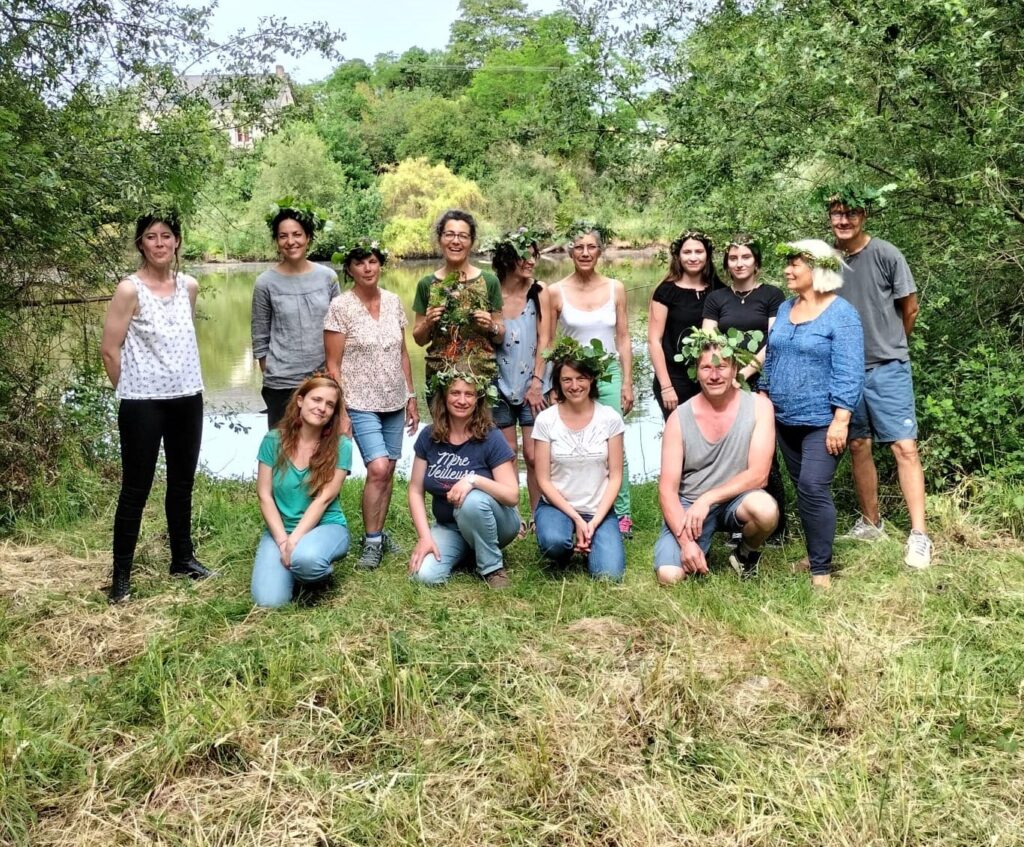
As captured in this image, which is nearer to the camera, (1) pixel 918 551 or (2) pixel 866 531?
(1) pixel 918 551

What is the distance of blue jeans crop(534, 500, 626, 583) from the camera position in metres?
4.26

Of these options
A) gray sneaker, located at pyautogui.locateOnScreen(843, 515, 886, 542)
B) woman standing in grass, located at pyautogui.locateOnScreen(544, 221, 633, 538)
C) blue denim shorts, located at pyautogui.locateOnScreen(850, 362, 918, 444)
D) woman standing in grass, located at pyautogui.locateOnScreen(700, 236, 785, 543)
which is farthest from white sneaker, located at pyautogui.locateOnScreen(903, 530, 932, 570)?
woman standing in grass, located at pyautogui.locateOnScreen(544, 221, 633, 538)

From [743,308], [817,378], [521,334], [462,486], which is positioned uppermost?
[743,308]

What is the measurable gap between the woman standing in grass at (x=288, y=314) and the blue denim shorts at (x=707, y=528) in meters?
2.02

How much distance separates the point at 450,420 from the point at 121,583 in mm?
1721

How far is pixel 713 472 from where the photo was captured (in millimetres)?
4238

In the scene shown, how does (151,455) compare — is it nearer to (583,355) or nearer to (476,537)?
(476,537)

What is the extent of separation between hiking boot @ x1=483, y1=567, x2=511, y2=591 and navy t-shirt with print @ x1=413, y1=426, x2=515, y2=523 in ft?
1.22

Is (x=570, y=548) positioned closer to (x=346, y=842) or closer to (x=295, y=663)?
(x=295, y=663)

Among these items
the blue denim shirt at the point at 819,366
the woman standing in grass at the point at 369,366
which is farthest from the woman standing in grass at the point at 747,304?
the woman standing in grass at the point at 369,366

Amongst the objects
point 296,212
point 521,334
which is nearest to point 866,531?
point 521,334

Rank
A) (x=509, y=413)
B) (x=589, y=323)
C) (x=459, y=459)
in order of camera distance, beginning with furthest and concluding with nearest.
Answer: (x=509, y=413), (x=589, y=323), (x=459, y=459)

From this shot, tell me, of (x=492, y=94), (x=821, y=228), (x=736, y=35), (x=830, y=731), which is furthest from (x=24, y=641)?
(x=492, y=94)

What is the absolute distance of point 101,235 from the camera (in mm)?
6438
